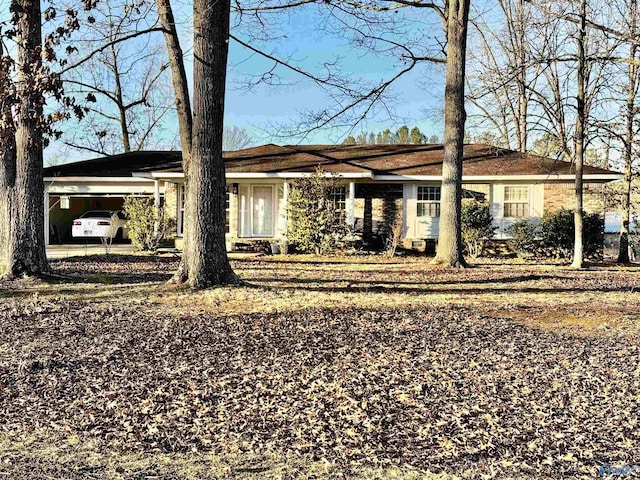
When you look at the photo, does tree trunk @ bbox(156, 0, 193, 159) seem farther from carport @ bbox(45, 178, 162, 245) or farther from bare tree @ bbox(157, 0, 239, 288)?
carport @ bbox(45, 178, 162, 245)

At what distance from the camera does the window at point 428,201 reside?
67.5 feet

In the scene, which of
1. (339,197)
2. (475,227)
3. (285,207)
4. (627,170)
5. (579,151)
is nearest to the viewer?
(579,151)

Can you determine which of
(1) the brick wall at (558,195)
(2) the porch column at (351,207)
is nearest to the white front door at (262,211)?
(2) the porch column at (351,207)

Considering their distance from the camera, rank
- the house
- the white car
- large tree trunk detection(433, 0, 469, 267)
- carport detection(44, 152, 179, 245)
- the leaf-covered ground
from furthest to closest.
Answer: the white car
carport detection(44, 152, 179, 245)
the house
large tree trunk detection(433, 0, 469, 267)
the leaf-covered ground

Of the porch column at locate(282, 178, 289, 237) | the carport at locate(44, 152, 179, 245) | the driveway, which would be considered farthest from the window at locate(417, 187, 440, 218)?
the driveway

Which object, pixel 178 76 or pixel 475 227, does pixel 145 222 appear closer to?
pixel 178 76

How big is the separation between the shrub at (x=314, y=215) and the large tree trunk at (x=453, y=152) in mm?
4120

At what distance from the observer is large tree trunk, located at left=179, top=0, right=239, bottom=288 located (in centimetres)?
992

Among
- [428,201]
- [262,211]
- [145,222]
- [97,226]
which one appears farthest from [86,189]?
[428,201]

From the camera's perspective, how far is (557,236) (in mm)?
18422

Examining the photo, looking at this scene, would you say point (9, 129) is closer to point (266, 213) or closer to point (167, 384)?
point (167, 384)

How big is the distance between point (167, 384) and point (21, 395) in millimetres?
1147

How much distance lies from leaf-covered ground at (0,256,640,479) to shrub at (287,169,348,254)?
881 cm

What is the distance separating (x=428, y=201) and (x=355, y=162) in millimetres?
3003
